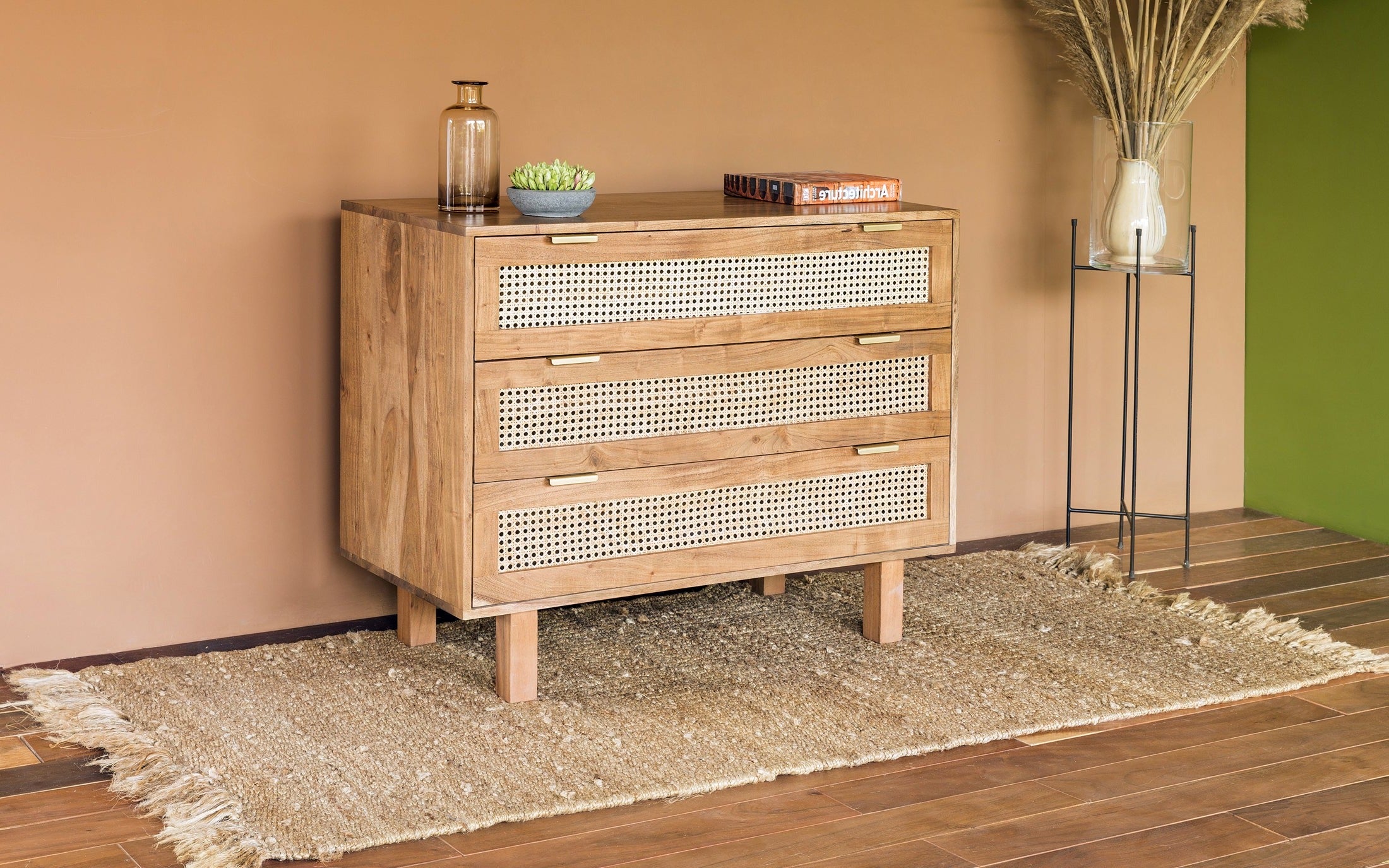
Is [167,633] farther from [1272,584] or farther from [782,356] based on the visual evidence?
[1272,584]

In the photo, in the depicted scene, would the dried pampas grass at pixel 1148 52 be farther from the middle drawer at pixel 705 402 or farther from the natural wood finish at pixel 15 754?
the natural wood finish at pixel 15 754

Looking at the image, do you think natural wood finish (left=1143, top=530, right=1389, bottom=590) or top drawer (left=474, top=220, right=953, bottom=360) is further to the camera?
natural wood finish (left=1143, top=530, right=1389, bottom=590)

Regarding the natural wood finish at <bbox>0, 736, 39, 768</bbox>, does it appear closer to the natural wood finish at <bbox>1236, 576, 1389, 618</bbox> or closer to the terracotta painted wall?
the terracotta painted wall

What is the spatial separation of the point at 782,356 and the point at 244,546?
42.4 inches

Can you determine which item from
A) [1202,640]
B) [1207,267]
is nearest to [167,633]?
[1202,640]

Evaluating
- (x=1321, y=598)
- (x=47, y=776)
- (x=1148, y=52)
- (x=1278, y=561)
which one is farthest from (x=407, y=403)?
(x=1278, y=561)

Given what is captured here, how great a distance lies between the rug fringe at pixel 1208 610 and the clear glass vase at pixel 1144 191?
0.66 m

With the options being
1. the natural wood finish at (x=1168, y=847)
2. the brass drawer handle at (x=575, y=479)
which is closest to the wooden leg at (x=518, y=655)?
the brass drawer handle at (x=575, y=479)

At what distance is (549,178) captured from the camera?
2.48 m

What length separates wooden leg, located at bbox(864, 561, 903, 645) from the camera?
113 inches

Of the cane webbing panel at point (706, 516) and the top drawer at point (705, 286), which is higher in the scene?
the top drawer at point (705, 286)

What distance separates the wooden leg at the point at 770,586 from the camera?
3164 millimetres

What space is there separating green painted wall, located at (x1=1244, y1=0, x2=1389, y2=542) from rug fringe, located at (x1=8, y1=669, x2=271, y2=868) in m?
2.80

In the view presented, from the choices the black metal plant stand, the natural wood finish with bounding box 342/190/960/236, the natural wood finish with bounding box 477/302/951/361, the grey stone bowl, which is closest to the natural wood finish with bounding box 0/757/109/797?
the natural wood finish with bounding box 477/302/951/361
